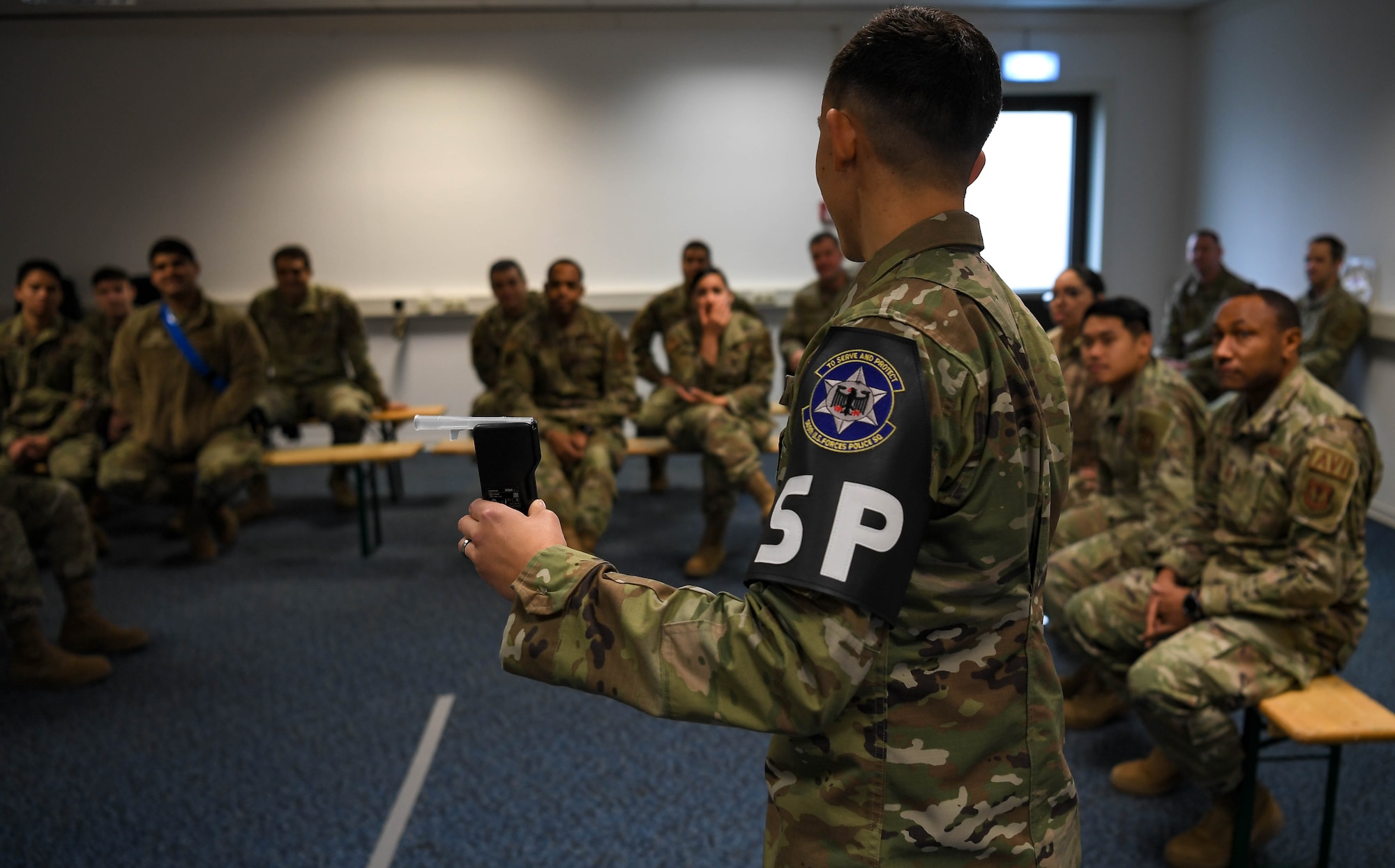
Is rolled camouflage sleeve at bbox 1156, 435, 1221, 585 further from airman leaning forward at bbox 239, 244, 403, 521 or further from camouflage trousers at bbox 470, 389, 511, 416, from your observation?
airman leaning forward at bbox 239, 244, 403, 521

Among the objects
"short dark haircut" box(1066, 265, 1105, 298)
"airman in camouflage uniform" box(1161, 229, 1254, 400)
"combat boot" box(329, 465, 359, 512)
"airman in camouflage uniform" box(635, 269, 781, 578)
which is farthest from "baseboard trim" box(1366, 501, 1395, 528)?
"combat boot" box(329, 465, 359, 512)

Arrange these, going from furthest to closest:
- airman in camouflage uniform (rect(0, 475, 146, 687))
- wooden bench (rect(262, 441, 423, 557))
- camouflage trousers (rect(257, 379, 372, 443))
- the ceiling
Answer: the ceiling
camouflage trousers (rect(257, 379, 372, 443))
wooden bench (rect(262, 441, 423, 557))
airman in camouflage uniform (rect(0, 475, 146, 687))

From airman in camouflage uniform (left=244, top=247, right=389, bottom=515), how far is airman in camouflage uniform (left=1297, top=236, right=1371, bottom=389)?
15.7 feet

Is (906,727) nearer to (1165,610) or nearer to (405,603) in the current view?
(1165,610)

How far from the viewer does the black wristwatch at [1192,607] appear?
7.31 ft

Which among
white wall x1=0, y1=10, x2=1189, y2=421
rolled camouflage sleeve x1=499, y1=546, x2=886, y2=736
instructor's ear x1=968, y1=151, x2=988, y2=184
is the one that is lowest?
rolled camouflage sleeve x1=499, y1=546, x2=886, y2=736

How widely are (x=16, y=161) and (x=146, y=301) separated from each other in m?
1.47

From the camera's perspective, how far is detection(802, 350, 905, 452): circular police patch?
2.41ft

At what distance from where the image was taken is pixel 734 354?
457cm

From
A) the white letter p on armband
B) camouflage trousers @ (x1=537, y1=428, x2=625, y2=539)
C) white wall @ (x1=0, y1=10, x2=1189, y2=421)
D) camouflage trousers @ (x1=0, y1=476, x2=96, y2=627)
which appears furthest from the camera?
white wall @ (x1=0, y1=10, x2=1189, y2=421)

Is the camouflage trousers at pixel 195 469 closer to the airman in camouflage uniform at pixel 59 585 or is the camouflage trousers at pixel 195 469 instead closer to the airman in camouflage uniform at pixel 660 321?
the airman in camouflage uniform at pixel 59 585

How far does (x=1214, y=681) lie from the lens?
6.58 ft

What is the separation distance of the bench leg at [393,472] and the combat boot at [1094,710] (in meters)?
3.77

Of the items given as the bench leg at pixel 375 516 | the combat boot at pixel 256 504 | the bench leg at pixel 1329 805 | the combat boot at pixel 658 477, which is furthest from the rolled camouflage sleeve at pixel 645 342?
the bench leg at pixel 1329 805
